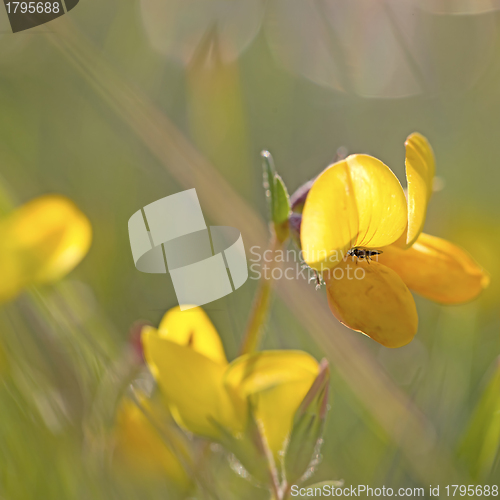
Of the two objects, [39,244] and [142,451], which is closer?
[142,451]

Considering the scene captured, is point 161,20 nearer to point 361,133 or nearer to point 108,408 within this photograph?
point 361,133

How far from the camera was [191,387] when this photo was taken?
23.6 inches

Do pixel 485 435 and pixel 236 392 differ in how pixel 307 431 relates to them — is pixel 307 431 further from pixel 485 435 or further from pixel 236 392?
pixel 485 435

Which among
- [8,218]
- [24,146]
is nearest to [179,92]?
[24,146]

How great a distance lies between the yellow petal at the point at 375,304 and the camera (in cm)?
58

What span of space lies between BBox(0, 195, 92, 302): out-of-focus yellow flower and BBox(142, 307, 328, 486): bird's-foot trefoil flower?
25cm

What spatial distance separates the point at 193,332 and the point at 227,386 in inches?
3.7

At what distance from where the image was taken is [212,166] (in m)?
1.40


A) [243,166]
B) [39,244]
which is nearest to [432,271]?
[39,244]

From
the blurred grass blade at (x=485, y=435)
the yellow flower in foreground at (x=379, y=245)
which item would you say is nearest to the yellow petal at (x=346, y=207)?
the yellow flower in foreground at (x=379, y=245)

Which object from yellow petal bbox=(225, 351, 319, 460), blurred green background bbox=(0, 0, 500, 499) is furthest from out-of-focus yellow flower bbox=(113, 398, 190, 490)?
yellow petal bbox=(225, 351, 319, 460)

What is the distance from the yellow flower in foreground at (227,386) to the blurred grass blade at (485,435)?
0.92ft

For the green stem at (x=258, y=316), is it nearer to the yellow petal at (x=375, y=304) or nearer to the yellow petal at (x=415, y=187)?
the yellow petal at (x=375, y=304)

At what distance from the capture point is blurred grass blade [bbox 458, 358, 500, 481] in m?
0.68
